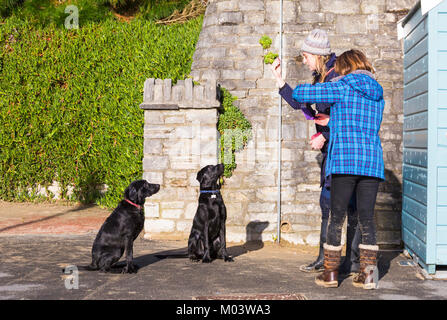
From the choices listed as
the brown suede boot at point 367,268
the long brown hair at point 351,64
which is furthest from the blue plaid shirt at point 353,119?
the brown suede boot at point 367,268

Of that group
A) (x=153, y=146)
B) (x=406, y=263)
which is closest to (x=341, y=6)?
(x=153, y=146)

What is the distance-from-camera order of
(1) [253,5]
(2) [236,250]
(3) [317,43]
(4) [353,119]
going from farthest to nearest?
(1) [253,5], (2) [236,250], (3) [317,43], (4) [353,119]

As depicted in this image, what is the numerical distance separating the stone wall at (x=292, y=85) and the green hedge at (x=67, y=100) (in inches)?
86.4

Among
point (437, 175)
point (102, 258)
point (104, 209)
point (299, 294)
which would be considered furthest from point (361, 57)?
point (104, 209)

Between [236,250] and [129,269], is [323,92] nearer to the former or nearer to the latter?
[129,269]

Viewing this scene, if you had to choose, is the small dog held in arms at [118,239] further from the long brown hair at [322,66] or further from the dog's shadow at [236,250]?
the long brown hair at [322,66]

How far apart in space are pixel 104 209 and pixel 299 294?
6112mm

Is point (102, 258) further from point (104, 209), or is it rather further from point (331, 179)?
point (104, 209)

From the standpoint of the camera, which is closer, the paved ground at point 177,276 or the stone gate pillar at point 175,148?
the paved ground at point 177,276

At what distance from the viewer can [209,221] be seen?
226 inches

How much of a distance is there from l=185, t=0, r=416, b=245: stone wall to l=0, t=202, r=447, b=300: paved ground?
48 cm

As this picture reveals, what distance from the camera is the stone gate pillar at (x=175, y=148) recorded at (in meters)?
7.03

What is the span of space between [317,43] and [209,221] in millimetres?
2170

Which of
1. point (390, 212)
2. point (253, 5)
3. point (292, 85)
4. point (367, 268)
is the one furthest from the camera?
point (253, 5)
